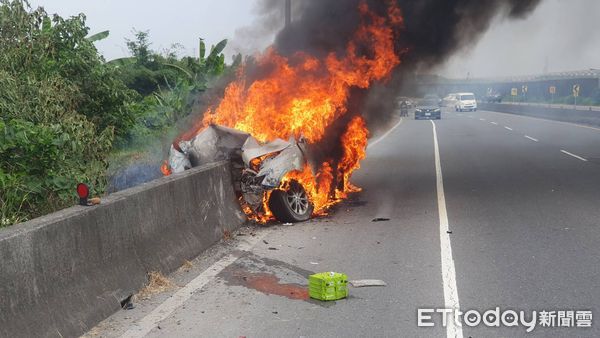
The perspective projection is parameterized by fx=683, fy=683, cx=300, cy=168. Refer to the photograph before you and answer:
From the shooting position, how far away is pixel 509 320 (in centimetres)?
578

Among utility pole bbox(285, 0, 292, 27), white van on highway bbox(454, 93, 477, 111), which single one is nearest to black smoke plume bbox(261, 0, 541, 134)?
utility pole bbox(285, 0, 292, 27)

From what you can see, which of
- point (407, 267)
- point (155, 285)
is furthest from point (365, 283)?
point (155, 285)

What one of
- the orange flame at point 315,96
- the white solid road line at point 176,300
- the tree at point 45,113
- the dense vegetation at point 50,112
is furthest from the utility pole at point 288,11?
the white solid road line at point 176,300

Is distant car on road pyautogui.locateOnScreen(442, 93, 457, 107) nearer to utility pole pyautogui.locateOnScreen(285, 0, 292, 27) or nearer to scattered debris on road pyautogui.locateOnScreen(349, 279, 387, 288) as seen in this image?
utility pole pyautogui.locateOnScreen(285, 0, 292, 27)

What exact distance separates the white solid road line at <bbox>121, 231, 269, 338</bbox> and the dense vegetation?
2174 millimetres

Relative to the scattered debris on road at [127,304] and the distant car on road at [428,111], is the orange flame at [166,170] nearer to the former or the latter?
the scattered debris on road at [127,304]

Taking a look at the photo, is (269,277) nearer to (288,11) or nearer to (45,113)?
(45,113)

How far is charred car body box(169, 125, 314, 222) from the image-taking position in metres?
10.3

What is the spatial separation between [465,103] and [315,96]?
56.4m

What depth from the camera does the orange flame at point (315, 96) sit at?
1158cm

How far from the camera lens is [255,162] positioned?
10.4 m

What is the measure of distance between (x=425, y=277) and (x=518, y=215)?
426cm

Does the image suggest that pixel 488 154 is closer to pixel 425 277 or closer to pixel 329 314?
pixel 425 277

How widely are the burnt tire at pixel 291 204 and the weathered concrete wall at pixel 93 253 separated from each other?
1693 mm
